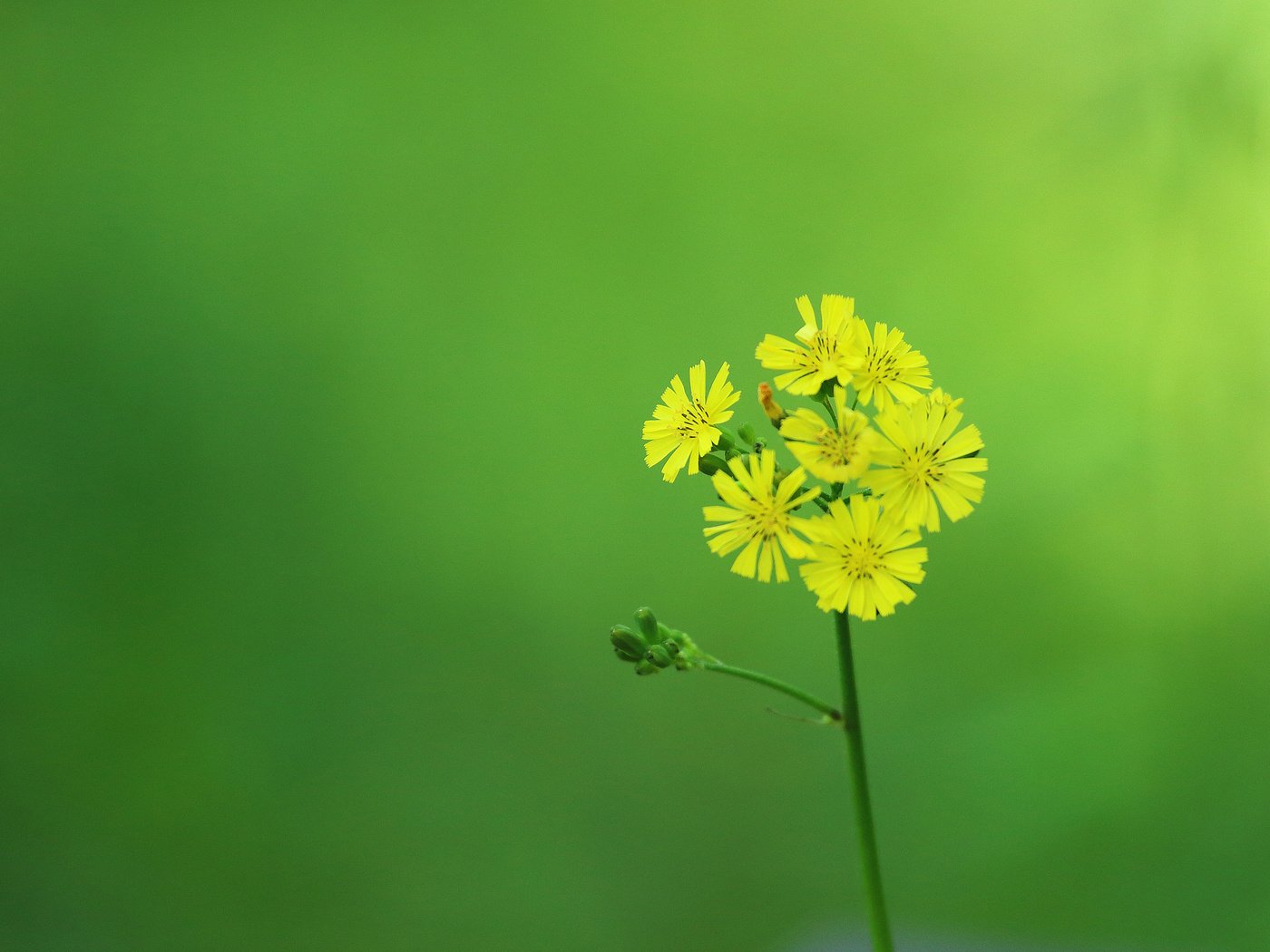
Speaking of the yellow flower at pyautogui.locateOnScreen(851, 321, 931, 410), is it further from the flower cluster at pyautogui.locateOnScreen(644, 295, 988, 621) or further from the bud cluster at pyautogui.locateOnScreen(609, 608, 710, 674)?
the bud cluster at pyautogui.locateOnScreen(609, 608, 710, 674)

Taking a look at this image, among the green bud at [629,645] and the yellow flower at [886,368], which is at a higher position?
the yellow flower at [886,368]

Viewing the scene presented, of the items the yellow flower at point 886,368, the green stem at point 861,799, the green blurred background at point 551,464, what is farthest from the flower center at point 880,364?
the green blurred background at point 551,464

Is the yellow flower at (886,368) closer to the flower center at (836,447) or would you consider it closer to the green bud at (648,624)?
the flower center at (836,447)

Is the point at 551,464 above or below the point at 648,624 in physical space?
above

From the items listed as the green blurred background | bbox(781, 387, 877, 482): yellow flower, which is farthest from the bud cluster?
the green blurred background

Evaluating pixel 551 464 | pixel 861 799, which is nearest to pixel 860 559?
pixel 861 799

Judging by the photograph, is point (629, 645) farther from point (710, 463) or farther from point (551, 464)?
point (551, 464)

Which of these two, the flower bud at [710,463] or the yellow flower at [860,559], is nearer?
the yellow flower at [860,559]
